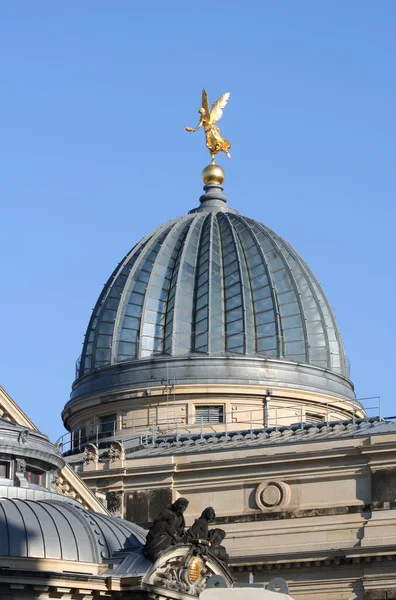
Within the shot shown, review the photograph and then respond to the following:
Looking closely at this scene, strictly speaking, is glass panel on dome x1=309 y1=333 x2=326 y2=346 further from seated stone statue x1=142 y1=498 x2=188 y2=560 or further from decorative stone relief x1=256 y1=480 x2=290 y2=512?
seated stone statue x1=142 y1=498 x2=188 y2=560

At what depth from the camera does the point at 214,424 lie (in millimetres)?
82500

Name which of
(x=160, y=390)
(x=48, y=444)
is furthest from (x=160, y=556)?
(x=160, y=390)

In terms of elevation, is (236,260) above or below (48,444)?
above

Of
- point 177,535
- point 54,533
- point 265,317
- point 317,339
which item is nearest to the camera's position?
point 54,533

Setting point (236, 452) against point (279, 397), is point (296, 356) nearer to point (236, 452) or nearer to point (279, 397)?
point (279, 397)

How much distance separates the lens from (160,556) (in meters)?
46.5

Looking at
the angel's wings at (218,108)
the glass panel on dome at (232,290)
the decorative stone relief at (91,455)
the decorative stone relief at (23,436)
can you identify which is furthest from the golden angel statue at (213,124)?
the decorative stone relief at (23,436)

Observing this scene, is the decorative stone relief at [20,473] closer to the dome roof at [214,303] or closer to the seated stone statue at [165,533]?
the seated stone statue at [165,533]

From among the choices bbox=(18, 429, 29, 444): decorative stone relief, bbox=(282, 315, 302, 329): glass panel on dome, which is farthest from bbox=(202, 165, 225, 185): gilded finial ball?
bbox=(18, 429, 29, 444): decorative stone relief

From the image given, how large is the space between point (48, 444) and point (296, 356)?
114 ft

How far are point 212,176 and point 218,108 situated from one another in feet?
10.9

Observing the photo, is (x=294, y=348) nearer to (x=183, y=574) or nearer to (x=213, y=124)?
(x=213, y=124)

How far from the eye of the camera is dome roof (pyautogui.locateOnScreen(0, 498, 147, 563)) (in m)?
46.0

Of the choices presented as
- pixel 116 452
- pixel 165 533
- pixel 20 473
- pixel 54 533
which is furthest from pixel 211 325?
pixel 54 533
